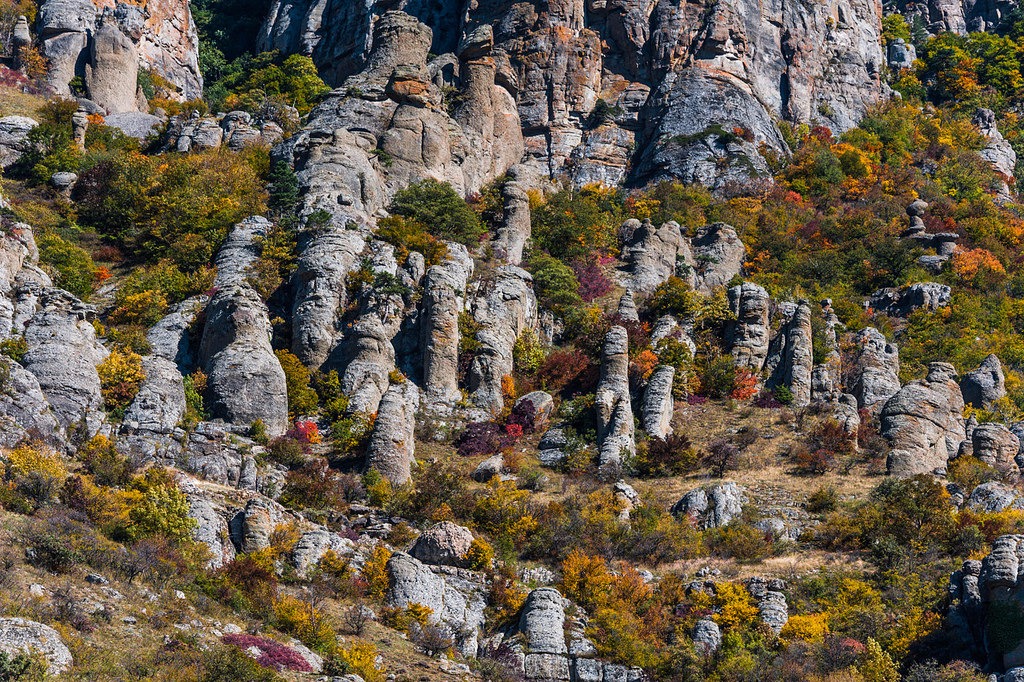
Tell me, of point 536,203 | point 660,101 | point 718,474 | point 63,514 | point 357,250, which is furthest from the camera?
point 660,101

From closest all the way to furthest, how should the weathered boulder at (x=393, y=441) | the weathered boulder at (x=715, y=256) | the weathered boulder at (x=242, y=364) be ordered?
1. the weathered boulder at (x=393, y=441)
2. the weathered boulder at (x=242, y=364)
3. the weathered boulder at (x=715, y=256)

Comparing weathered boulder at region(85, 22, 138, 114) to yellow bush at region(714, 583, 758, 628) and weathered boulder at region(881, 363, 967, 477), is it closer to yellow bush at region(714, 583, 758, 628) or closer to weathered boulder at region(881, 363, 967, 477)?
weathered boulder at region(881, 363, 967, 477)

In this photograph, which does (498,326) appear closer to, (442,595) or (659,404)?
(659,404)

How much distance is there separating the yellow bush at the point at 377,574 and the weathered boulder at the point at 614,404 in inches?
433

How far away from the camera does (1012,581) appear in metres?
27.0

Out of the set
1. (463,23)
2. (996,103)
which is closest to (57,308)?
(463,23)

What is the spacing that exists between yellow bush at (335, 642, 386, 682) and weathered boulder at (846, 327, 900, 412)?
81.7 ft

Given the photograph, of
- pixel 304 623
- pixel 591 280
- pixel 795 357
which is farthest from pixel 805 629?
pixel 591 280

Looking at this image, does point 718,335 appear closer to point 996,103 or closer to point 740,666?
point 740,666

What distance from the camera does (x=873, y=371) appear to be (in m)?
44.8

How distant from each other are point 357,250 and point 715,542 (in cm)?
1907

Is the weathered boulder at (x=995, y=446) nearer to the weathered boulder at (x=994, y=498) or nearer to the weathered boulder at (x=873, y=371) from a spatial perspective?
the weathered boulder at (x=873, y=371)

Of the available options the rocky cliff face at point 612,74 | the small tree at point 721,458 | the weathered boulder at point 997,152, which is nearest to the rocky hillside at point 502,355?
the rocky cliff face at point 612,74

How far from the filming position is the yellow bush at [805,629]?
29125mm
